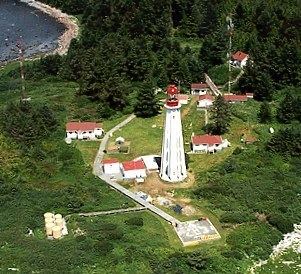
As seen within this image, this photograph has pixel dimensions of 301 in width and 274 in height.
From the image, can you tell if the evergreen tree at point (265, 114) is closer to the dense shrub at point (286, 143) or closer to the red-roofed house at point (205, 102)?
the red-roofed house at point (205, 102)

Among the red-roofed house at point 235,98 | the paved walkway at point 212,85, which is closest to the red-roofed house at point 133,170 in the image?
the red-roofed house at point 235,98

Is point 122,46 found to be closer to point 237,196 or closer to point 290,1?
point 290,1

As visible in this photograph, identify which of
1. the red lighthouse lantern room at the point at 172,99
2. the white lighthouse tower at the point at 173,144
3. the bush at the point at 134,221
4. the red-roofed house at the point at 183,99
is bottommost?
the red-roofed house at the point at 183,99

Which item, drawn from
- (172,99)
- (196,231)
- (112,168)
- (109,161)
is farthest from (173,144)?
(196,231)

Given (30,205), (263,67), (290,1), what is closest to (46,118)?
(30,205)

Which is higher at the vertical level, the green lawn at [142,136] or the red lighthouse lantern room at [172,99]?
the red lighthouse lantern room at [172,99]

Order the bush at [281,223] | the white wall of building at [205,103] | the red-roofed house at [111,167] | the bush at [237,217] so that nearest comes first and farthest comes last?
the bush at [281,223]
the bush at [237,217]
the red-roofed house at [111,167]
the white wall of building at [205,103]
